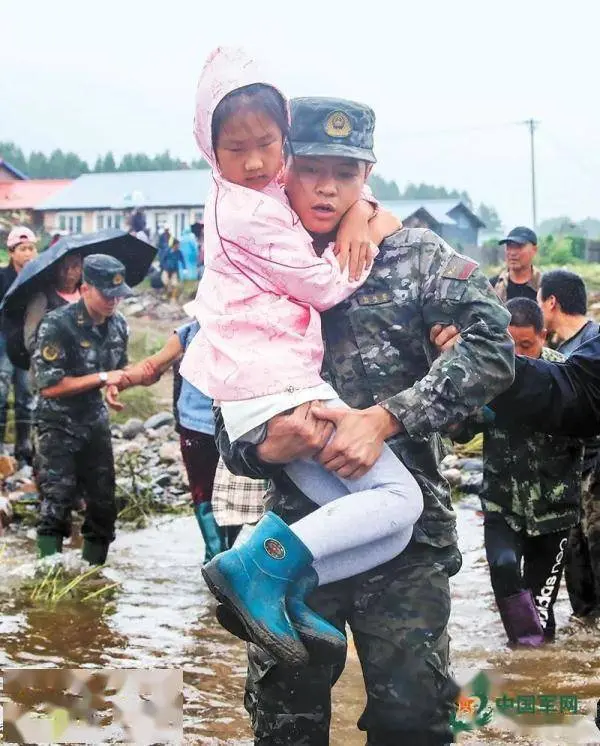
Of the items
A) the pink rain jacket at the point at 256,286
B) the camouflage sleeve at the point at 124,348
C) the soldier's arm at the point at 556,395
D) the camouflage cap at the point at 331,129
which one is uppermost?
the camouflage cap at the point at 331,129

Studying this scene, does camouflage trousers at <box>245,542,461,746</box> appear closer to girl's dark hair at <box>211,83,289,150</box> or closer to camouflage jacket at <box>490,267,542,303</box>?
girl's dark hair at <box>211,83,289,150</box>

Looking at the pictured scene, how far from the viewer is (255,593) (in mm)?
2562

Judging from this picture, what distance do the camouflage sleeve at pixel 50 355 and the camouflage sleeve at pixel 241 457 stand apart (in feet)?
12.0

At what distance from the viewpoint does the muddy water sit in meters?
4.23

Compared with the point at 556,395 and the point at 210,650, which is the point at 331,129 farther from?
the point at 210,650

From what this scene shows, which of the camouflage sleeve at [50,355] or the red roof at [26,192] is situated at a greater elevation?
the red roof at [26,192]

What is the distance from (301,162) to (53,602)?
4149mm

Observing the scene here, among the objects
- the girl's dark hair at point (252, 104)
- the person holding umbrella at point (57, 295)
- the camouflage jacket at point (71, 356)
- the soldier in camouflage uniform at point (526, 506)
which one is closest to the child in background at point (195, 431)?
the camouflage jacket at point (71, 356)

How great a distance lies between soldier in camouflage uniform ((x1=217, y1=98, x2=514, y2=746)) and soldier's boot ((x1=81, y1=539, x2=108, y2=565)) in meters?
4.22

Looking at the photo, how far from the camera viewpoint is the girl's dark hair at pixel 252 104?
278 cm

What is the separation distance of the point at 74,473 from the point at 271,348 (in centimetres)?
423
